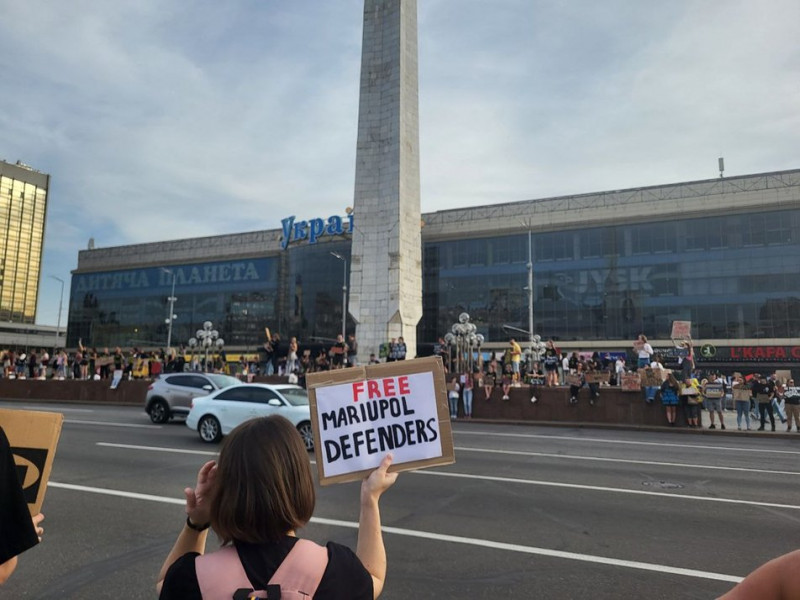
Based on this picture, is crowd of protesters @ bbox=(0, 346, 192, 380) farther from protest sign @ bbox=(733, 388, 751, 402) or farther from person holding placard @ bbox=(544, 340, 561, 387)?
protest sign @ bbox=(733, 388, 751, 402)

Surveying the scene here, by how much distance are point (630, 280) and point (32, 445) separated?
61807mm

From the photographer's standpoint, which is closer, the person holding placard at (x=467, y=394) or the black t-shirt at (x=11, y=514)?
the black t-shirt at (x=11, y=514)

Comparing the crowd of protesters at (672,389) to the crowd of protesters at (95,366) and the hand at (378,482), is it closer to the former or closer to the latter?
the crowd of protesters at (95,366)

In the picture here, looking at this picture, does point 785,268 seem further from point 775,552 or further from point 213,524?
point 213,524

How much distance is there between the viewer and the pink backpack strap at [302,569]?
1.74 meters

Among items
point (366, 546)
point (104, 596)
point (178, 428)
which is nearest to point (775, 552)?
point (366, 546)

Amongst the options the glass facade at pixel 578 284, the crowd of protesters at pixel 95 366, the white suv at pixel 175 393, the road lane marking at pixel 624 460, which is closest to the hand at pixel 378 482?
the road lane marking at pixel 624 460

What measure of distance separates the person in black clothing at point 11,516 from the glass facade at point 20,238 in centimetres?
14680

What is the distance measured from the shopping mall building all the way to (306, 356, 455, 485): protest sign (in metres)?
56.0

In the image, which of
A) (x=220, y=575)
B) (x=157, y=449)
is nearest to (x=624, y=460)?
(x=157, y=449)

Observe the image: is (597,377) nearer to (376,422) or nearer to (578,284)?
(376,422)

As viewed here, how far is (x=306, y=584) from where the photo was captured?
175 cm

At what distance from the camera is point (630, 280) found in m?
58.8

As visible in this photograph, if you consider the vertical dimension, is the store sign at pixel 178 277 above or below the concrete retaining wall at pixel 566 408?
above
